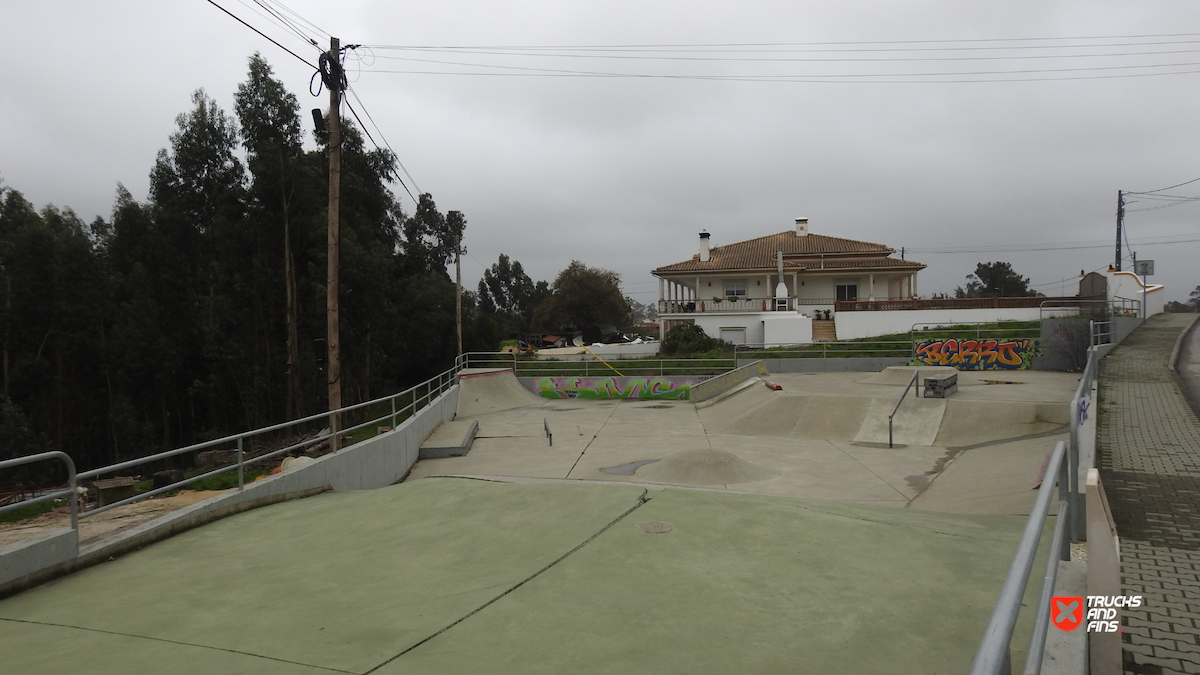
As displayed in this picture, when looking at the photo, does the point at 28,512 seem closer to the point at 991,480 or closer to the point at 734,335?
the point at 991,480

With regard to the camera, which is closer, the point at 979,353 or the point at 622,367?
the point at 979,353

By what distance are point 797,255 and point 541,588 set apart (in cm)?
4177

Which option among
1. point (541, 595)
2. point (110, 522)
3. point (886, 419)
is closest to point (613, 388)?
point (886, 419)

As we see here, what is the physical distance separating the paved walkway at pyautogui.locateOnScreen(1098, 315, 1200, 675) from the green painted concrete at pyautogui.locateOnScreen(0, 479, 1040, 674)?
87 centimetres

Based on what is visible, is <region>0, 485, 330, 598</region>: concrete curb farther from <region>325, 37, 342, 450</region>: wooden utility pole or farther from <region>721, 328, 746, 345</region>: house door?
<region>721, 328, 746, 345</region>: house door

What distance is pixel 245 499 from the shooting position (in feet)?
23.8

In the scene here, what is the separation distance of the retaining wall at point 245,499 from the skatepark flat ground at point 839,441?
4.21 feet

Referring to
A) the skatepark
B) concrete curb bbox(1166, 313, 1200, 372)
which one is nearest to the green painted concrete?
the skatepark

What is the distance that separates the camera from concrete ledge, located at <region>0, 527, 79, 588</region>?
4633 millimetres

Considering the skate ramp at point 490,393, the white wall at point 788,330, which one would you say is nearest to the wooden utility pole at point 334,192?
the skate ramp at point 490,393

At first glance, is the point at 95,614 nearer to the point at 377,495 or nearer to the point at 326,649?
the point at 326,649

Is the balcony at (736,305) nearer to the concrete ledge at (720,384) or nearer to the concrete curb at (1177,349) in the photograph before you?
the concrete ledge at (720,384)

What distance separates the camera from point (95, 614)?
422cm

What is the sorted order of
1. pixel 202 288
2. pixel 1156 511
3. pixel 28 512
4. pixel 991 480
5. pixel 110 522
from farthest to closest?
pixel 202 288
pixel 28 512
pixel 991 480
pixel 110 522
pixel 1156 511
